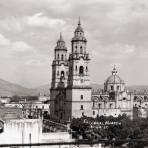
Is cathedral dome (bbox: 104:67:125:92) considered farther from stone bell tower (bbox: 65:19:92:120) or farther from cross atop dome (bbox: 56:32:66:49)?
stone bell tower (bbox: 65:19:92:120)

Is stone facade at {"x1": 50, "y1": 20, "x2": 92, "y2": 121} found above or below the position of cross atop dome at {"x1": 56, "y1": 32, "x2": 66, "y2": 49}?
below

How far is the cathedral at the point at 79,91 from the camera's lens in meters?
57.2

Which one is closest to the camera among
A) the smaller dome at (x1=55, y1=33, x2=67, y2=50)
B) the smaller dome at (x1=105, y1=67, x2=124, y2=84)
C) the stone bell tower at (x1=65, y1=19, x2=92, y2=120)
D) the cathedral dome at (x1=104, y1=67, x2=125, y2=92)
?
the stone bell tower at (x1=65, y1=19, x2=92, y2=120)

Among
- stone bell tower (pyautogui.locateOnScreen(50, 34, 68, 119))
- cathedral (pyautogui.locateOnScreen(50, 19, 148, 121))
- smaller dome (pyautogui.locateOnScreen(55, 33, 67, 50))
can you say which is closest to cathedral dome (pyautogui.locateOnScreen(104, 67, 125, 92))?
cathedral (pyautogui.locateOnScreen(50, 19, 148, 121))

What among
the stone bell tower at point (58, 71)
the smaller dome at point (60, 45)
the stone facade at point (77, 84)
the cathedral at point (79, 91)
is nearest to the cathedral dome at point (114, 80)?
the cathedral at point (79, 91)

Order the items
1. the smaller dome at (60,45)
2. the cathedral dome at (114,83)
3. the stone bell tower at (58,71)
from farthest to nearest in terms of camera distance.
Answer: the cathedral dome at (114,83) < the smaller dome at (60,45) < the stone bell tower at (58,71)

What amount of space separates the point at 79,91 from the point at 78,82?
54.6 inches

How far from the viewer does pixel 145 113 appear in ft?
223

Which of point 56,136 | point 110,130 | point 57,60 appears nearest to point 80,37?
point 57,60

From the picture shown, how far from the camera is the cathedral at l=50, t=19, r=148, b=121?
188 feet

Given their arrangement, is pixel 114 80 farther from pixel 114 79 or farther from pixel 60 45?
pixel 60 45

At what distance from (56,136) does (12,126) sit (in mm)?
4371

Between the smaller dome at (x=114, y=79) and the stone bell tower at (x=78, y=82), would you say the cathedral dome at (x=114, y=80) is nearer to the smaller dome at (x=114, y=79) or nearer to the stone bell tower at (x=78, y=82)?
the smaller dome at (x=114, y=79)

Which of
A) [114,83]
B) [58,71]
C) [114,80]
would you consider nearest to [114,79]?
[114,80]
